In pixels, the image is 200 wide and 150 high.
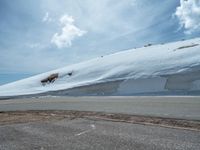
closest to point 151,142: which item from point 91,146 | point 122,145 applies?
point 122,145

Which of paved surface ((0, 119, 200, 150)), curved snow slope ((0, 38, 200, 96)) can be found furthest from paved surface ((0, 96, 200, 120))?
curved snow slope ((0, 38, 200, 96))

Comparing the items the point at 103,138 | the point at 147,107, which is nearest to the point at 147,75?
the point at 147,107

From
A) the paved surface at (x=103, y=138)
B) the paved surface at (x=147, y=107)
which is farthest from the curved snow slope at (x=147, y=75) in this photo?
the paved surface at (x=103, y=138)

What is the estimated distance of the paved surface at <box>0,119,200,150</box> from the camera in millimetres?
5039

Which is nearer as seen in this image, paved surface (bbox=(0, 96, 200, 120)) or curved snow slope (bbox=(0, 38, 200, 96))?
paved surface (bbox=(0, 96, 200, 120))

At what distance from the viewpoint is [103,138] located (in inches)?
227

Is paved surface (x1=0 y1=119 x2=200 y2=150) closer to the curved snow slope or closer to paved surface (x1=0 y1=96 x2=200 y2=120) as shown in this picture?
paved surface (x1=0 y1=96 x2=200 y2=120)

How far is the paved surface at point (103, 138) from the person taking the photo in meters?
5.04

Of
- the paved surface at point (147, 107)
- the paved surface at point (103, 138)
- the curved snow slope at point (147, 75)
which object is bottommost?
the paved surface at point (103, 138)

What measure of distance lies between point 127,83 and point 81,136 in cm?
2067

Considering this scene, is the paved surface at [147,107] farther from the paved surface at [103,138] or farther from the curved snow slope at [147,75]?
the curved snow slope at [147,75]

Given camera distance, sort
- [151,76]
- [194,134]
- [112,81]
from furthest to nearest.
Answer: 1. [112,81]
2. [151,76]
3. [194,134]

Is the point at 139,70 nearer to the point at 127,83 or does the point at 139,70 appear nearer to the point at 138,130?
the point at 127,83

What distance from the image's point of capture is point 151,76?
25578 millimetres
